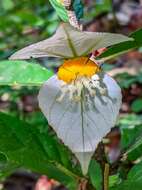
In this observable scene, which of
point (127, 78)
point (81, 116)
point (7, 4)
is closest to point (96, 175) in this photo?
point (81, 116)

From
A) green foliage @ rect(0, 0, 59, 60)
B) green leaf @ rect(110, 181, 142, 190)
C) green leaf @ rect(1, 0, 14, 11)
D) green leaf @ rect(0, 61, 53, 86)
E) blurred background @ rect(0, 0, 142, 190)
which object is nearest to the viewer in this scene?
green leaf @ rect(110, 181, 142, 190)

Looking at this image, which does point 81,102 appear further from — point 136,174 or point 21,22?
point 21,22

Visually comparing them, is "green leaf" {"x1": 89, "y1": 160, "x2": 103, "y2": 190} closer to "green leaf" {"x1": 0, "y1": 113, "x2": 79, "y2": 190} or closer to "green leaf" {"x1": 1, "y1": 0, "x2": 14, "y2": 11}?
"green leaf" {"x1": 0, "y1": 113, "x2": 79, "y2": 190}

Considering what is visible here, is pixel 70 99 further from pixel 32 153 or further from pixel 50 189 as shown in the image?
pixel 50 189

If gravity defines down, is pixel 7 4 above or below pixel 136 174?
below

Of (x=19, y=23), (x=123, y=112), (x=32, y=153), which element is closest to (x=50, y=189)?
(x=123, y=112)

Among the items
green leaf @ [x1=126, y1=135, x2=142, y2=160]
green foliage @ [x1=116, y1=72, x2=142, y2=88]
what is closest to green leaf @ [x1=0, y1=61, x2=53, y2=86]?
green leaf @ [x1=126, y1=135, x2=142, y2=160]

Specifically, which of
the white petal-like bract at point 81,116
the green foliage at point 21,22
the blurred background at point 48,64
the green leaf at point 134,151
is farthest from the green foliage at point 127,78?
the white petal-like bract at point 81,116
